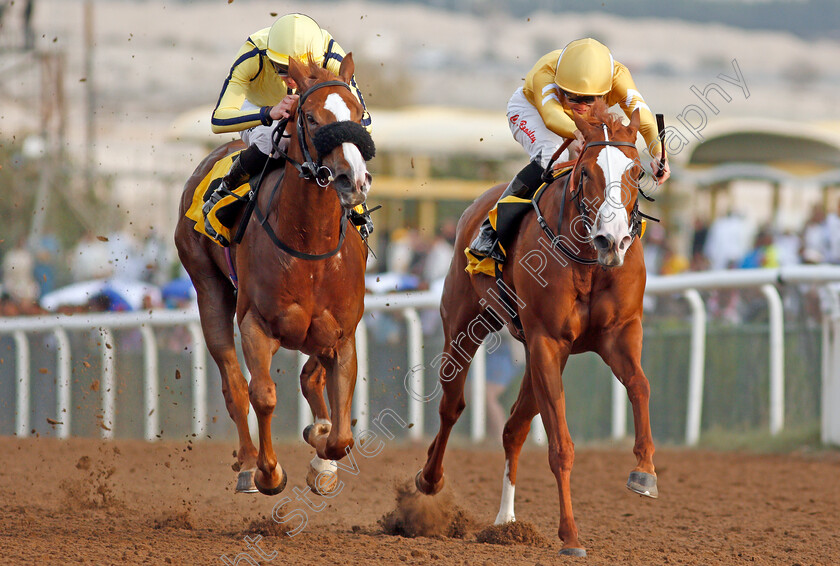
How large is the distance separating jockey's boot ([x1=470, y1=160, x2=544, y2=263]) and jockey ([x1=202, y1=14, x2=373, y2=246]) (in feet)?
2.04

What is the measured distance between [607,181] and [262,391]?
6.03ft

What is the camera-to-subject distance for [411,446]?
30.6 feet

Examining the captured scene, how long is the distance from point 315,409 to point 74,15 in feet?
140

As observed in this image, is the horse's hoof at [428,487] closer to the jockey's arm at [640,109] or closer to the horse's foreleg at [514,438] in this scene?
the horse's foreleg at [514,438]

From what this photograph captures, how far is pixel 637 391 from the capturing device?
4.86m

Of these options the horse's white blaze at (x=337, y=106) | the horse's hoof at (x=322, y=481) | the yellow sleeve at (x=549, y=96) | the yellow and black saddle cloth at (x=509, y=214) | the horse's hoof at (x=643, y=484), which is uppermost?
the yellow sleeve at (x=549, y=96)

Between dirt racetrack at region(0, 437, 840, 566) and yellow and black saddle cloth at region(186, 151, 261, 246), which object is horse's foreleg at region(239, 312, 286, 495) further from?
yellow and black saddle cloth at region(186, 151, 261, 246)

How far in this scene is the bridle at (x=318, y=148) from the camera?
455 cm

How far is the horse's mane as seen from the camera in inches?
192

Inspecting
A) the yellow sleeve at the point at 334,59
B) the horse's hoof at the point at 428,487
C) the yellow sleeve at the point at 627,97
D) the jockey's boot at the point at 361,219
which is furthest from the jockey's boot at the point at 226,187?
the yellow sleeve at the point at 627,97

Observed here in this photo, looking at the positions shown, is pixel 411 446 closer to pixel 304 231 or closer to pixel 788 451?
pixel 788 451

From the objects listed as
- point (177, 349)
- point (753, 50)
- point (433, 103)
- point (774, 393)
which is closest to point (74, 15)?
point (433, 103)

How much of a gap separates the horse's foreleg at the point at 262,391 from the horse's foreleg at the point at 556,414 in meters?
1.22

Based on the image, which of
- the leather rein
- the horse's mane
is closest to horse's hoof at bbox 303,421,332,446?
the leather rein
